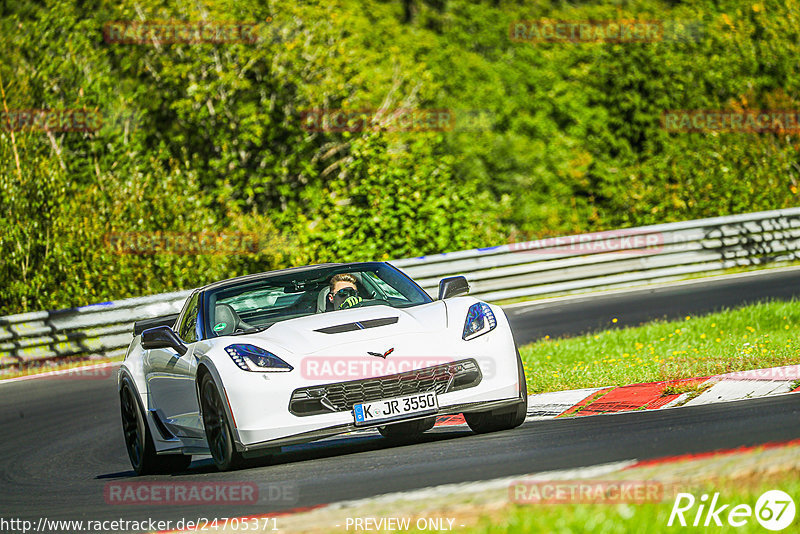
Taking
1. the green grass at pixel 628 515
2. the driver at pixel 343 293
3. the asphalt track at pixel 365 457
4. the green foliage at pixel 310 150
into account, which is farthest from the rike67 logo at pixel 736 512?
→ the green foliage at pixel 310 150

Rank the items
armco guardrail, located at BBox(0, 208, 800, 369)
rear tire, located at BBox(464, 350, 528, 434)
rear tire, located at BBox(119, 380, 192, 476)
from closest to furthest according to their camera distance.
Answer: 1. rear tire, located at BBox(464, 350, 528, 434)
2. rear tire, located at BBox(119, 380, 192, 476)
3. armco guardrail, located at BBox(0, 208, 800, 369)

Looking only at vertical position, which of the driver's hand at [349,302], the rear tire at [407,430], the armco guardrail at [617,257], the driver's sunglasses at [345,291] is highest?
the driver's sunglasses at [345,291]

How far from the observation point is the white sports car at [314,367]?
7.45 metres

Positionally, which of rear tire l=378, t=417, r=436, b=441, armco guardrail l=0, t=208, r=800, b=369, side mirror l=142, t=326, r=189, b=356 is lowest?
armco guardrail l=0, t=208, r=800, b=369

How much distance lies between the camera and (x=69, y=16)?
2802cm

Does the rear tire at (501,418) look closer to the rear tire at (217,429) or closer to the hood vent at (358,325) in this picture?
the hood vent at (358,325)

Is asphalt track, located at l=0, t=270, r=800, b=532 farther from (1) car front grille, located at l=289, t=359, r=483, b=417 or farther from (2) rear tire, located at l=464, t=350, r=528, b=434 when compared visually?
(1) car front grille, located at l=289, t=359, r=483, b=417

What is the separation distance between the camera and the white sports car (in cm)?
745

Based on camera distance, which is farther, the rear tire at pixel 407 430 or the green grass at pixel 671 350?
the green grass at pixel 671 350

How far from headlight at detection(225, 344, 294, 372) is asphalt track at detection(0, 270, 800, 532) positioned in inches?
25.4

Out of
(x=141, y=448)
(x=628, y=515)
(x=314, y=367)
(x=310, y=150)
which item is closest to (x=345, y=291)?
(x=314, y=367)

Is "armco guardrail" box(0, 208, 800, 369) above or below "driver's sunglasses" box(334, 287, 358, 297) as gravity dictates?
below

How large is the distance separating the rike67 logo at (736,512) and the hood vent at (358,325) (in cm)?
339

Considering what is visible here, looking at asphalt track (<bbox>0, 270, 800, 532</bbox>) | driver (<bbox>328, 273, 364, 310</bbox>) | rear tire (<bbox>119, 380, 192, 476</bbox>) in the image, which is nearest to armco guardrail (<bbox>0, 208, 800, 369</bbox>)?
asphalt track (<bbox>0, 270, 800, 532</bbox>)
